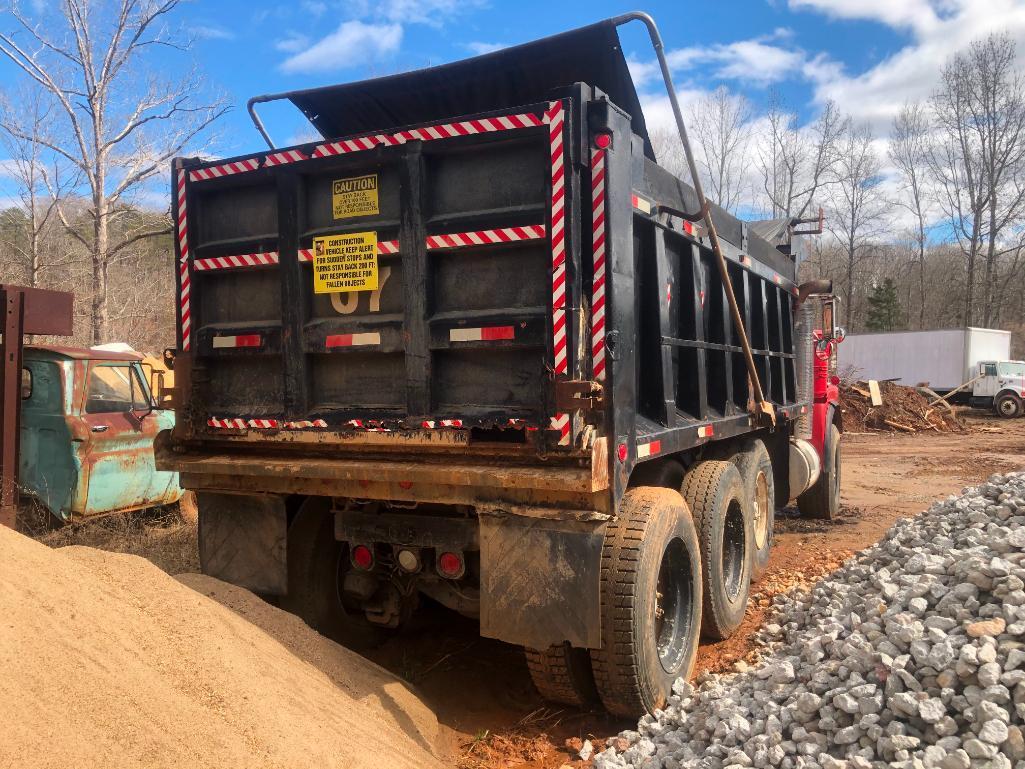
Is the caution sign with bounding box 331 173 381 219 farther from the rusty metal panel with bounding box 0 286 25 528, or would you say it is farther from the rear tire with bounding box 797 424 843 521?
the rear tire with bounding box 797 424 843 521

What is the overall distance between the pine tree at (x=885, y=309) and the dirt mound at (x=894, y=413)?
21.8 meters

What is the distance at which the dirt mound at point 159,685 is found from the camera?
92.7 inches

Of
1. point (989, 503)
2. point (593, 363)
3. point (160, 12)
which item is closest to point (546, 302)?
point (593, 363)

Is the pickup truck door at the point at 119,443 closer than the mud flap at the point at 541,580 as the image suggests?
No

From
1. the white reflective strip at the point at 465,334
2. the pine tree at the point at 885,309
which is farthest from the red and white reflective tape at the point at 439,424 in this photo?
the pine tree at the point at 885,309

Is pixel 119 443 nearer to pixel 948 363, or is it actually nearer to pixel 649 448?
pixel 649 448

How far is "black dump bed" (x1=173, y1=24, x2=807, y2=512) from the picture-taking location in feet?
11.4

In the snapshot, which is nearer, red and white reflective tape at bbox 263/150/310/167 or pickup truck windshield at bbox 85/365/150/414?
red and white reflective tape at bbox 263/150/310/167

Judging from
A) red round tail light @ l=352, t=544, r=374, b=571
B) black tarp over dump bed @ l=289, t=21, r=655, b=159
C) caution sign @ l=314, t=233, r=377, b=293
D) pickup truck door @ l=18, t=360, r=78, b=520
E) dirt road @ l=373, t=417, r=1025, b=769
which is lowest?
dirt road @ l=373, t=417, r=1025, b=769

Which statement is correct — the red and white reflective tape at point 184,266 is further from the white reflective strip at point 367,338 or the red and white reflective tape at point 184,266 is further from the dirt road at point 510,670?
the dirt road at point 510,670

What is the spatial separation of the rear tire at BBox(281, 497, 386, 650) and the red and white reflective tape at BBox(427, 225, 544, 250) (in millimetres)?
1822

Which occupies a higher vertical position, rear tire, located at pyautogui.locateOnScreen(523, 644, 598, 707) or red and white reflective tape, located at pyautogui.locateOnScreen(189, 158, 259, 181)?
red and white reflective tape, located at pyautogui.locateOnScreen(189, 158, 259, 181)

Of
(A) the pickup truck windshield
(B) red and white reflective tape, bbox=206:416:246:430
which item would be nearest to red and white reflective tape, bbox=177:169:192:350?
(B) red and white reflective tape, bbox=206:416:246:430

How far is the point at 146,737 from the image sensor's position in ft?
7.94
